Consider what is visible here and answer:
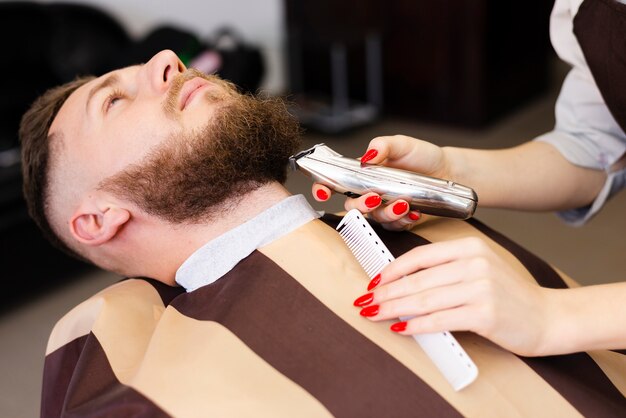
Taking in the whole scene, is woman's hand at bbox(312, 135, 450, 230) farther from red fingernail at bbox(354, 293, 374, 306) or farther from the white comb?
red fingernail at bbox(354, 293, 374, 306)

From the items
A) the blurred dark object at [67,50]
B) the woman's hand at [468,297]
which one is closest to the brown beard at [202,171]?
the woman's hand at [468,297]

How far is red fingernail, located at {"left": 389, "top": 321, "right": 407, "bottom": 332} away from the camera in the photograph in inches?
37.6

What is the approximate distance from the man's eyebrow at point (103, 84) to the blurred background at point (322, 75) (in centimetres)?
138

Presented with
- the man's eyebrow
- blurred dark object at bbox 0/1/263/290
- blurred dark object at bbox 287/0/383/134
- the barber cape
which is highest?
the man's eyebrow

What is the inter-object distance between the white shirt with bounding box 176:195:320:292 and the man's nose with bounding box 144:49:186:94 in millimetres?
288

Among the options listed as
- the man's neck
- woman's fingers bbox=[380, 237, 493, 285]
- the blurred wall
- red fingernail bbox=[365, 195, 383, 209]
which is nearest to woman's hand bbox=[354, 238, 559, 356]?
woman's fingers bbox=[380, 237, 493, 285]

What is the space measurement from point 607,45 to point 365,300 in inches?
25.7

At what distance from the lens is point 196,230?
1.19 m

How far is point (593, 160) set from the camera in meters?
1.38

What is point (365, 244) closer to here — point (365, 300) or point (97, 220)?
point (365, 300)

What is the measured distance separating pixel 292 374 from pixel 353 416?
4.0 inches

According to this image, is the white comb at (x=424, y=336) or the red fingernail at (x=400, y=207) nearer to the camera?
the white comb at (x=424, y=336)

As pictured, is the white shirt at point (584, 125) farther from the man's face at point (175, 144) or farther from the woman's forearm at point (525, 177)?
the man's face at point (175, 144)

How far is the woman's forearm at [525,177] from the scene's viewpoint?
1.29 metres
